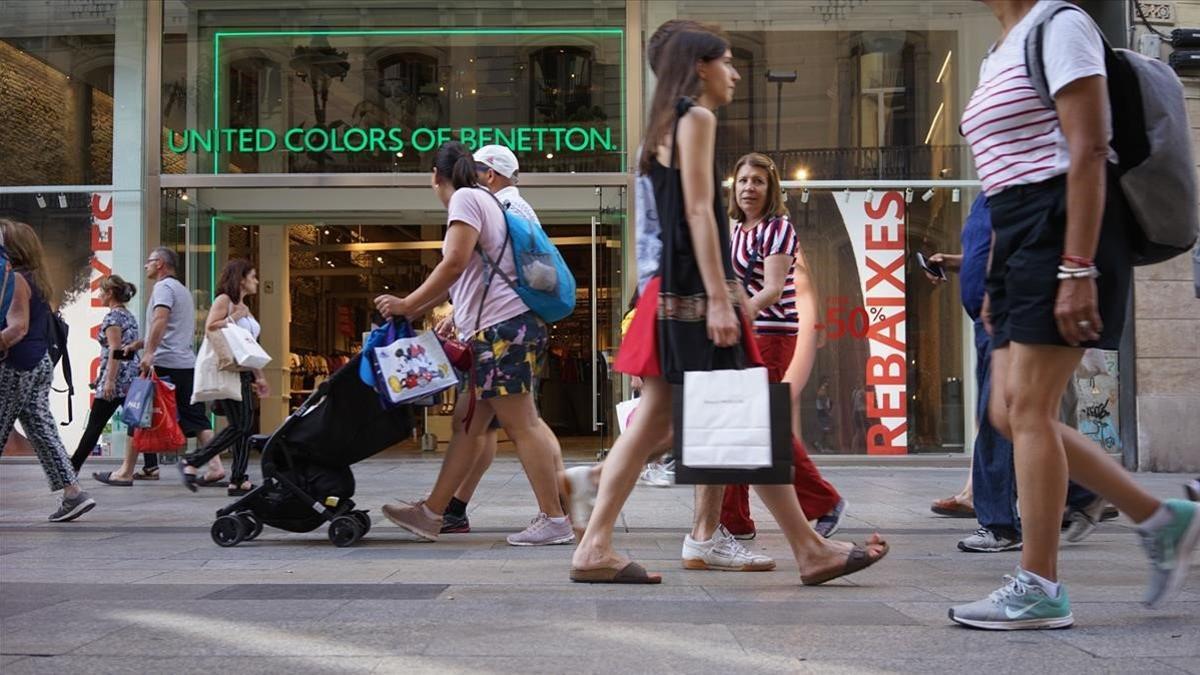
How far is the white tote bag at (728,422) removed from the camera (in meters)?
3.56

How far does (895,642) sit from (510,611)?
1.16 metres

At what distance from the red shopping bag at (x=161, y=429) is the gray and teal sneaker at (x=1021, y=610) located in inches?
264

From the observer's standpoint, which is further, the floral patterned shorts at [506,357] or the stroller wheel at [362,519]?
the stroller wheel at [362,519]

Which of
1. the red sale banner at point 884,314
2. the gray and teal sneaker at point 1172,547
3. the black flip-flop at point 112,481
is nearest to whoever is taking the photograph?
the gray and teal sneaker at point 1172,547

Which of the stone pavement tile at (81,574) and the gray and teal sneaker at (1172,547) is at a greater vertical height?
the gray and teal sneaker at (1172,547)

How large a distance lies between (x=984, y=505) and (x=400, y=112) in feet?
26.1

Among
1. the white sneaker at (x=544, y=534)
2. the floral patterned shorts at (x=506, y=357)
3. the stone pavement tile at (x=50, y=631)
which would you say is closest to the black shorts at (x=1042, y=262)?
the floral patterned shorts at (x=506, y=357)

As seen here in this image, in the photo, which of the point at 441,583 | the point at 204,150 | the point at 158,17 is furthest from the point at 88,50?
the point at 441,583

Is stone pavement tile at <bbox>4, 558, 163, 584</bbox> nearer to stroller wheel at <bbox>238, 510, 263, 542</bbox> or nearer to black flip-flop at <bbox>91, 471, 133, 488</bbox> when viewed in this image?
stroller wheel at <bbox>238, 510, 263, 542</bbox>

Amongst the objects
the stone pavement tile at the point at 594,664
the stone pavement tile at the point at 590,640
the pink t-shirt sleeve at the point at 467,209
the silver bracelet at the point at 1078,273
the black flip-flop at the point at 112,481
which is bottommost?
the black flip-flop at the point at 112,481

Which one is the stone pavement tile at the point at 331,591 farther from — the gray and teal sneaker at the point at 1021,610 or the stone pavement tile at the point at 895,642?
the gray and teal sneaker at the point at 1021,610

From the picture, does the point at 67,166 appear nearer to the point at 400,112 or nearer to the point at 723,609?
the point at 400,112

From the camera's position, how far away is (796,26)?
11.7m

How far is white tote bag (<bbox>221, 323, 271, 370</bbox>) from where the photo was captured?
795cm
